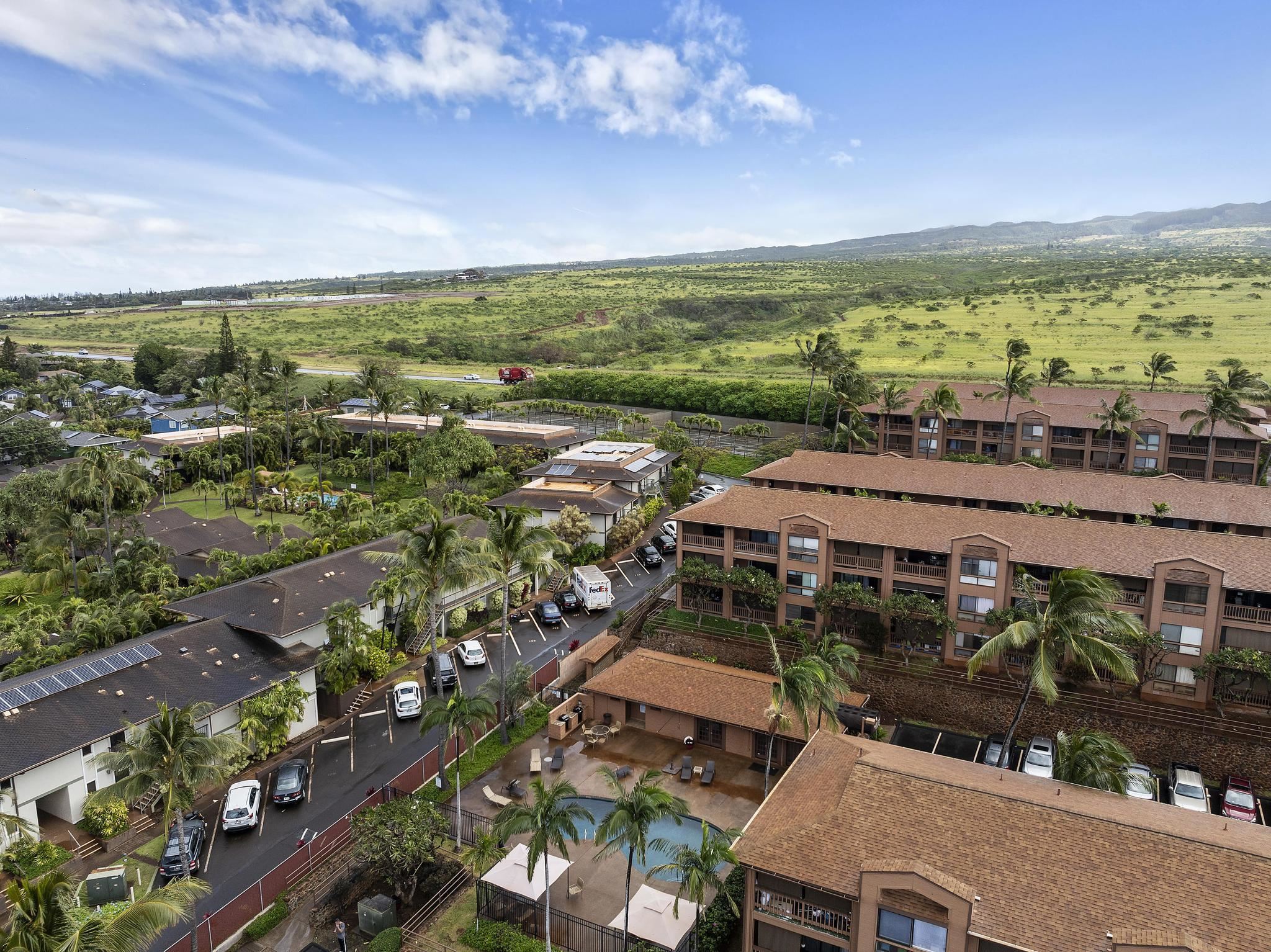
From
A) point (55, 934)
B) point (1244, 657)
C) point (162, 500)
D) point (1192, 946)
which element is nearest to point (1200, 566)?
point (1244, 657)

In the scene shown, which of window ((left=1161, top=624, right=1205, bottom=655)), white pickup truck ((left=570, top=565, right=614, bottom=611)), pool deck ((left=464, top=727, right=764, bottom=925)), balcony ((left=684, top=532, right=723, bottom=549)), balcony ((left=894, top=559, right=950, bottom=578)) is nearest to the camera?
pool deck ((left=464, top=727, right=764, bottom=925))

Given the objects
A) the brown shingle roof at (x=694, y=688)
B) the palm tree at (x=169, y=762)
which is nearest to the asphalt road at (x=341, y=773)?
the palm tree at (x=169, y=762)

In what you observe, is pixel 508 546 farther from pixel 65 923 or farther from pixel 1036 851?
pixel 1036 851

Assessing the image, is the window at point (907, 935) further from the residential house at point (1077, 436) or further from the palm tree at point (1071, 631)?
the residential house at point (1077, 436)

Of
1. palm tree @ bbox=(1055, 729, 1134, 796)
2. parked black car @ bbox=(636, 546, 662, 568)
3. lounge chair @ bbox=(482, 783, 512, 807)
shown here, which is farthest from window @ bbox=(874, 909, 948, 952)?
parked black car @ bbox=(636, 546, 662, 568)

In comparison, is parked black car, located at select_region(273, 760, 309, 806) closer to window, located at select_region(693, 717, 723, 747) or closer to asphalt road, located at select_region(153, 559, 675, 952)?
asphalt road, located at select_region(153, 559, 675, 952)

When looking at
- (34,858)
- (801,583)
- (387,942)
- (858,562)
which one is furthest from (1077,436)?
(34,858)

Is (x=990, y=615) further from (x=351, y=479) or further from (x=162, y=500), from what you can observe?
(x=162, y=500)
